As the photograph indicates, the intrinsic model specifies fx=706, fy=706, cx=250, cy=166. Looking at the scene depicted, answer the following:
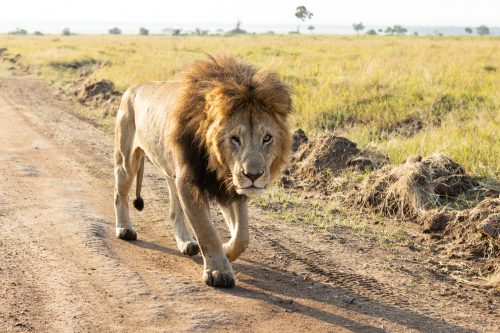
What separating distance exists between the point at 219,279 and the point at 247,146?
3.07 feet

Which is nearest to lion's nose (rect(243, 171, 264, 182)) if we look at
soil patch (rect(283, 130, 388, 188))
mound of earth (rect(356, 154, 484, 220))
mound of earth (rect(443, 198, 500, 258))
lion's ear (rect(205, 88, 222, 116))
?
lion's ear (rect(205, 88, 222, 116))

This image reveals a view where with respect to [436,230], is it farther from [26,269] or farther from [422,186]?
[26,269]

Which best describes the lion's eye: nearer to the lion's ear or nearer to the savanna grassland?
the lion's ear

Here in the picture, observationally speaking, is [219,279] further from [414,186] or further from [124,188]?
[414,186]

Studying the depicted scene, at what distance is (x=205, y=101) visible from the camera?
4.62m

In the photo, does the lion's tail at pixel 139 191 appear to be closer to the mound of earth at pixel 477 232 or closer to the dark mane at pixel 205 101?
the dark mane at pixel 205 101

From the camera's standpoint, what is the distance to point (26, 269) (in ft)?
16.1

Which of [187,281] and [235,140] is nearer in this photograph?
[235,140]

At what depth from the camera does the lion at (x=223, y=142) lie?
434 centimetres

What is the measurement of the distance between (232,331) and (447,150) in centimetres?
514

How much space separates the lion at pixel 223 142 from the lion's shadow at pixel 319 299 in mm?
221

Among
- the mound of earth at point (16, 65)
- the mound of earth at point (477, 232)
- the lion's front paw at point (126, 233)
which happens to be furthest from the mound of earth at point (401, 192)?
the mound of earth at point (16, 65)

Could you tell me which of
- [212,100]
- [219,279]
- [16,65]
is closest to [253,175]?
[212,100]

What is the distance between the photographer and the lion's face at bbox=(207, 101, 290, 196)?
13.9 feet
